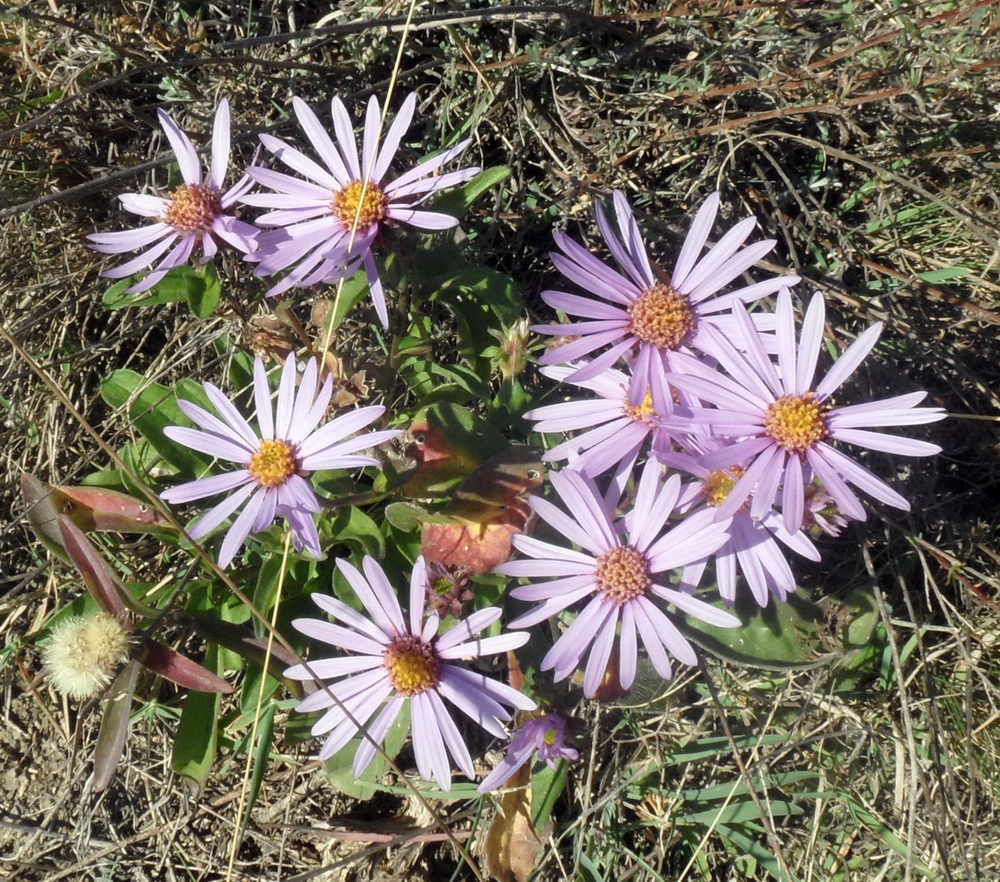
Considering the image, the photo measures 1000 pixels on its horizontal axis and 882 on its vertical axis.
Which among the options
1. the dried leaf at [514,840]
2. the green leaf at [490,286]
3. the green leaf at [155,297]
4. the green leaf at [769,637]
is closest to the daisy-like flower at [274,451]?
the green leaf at [155,297]

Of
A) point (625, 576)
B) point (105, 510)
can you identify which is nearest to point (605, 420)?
point (625, 576)

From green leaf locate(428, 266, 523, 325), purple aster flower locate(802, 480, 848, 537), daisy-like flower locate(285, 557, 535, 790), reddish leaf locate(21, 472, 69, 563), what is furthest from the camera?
reddish leaf locate(21, 472, 69, 563)

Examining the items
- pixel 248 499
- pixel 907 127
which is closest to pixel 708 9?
pixel 907 127

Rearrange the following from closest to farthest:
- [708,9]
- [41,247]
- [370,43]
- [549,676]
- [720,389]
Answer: [720,389] < [549,676] < [708,9] < [370,43] < [41,247]

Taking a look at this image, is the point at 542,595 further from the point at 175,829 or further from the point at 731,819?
the point at 175,829

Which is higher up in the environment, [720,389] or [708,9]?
[708,9]

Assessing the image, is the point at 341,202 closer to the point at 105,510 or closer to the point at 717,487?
the point at 105,510

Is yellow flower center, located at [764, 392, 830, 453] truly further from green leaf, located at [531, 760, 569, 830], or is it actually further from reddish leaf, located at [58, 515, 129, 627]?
reddish leaf, located at [58, 515, 129, 627]

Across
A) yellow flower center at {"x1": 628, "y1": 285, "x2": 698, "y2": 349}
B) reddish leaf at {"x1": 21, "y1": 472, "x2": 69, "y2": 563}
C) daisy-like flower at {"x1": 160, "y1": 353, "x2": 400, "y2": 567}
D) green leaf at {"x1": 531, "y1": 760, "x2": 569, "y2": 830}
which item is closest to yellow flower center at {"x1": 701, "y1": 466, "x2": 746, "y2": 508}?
yellow flower center at {"x1": 628, "y1": 285, "x2": 698, "y2": 349}
